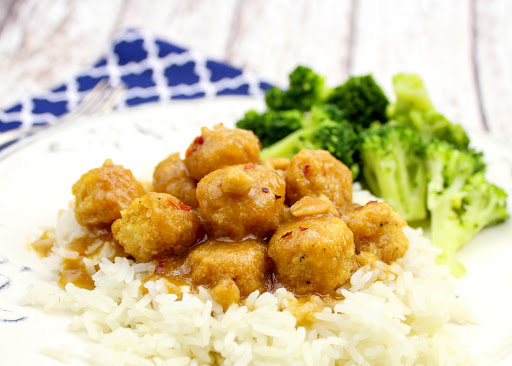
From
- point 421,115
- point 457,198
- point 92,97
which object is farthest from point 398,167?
point 92,97

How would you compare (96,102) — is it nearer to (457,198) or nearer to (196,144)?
(196,144)

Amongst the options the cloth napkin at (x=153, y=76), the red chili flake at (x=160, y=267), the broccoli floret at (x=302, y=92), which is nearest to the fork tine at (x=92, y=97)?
the cloth napkin at (x=153, y=76)

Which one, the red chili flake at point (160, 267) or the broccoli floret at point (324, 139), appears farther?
the broccoli floret at point (324, 139)

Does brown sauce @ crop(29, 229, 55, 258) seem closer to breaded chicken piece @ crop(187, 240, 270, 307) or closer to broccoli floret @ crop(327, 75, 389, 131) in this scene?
breaded chicken piece @ crop(187, 240, 270, 307)

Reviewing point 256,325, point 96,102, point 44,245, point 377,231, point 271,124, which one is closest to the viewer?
point 256,325

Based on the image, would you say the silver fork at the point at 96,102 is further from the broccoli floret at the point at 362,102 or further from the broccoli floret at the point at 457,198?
the broccoli floret at the point at 457,198
